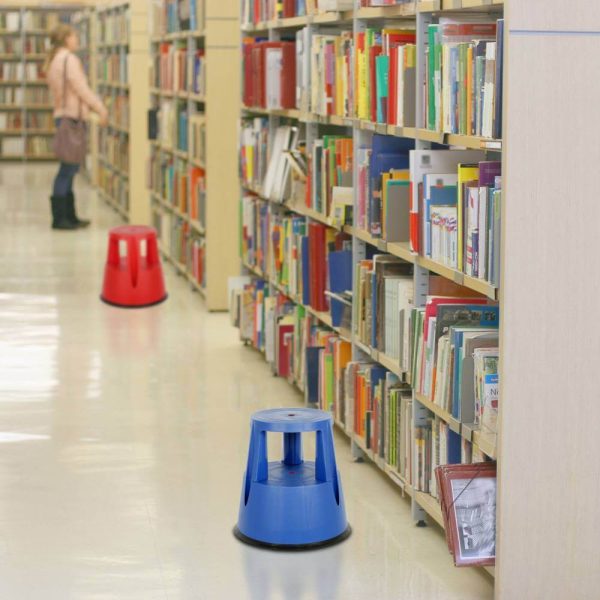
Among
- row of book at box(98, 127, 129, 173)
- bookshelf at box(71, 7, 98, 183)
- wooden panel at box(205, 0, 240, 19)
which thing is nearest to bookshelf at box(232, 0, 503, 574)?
wooden panel at box(205, 0, 240, 19)

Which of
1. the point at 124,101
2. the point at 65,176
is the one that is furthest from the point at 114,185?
the point at 65,176

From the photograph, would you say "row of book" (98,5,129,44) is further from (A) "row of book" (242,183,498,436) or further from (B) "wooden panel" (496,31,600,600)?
(B) "wooden panel" (496,31,600,600)

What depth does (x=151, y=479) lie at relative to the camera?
4770mm

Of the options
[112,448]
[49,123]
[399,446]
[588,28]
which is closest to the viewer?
[588,28]

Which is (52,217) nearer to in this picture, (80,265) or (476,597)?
(80,265)

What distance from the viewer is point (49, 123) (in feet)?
64.7

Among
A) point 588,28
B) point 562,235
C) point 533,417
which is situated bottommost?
point 533,417

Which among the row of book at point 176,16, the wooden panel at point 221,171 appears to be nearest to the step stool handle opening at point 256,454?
the wooden panel at point 221,171

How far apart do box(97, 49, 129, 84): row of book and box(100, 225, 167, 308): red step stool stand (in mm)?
4598

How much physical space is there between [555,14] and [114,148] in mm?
10733

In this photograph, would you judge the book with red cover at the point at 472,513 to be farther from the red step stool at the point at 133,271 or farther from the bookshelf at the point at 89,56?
the bookshelf at the point at 89,56

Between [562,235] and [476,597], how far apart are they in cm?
106

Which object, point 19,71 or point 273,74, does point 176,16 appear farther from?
point 19,71

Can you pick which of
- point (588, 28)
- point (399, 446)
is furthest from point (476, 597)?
point (588, 28)
